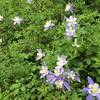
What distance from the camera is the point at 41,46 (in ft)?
11.9

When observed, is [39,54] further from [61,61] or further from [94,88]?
[94,88]

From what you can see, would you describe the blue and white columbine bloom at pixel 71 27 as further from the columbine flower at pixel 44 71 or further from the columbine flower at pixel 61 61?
the columbine flower at pixel 44 71

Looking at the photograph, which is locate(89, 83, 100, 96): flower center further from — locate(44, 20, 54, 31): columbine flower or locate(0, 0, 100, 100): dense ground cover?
locate(44, 20, 54, 31): columbine flower

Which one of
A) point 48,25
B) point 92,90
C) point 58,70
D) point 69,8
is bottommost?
point 92,90

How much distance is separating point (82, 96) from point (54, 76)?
283 millimetres

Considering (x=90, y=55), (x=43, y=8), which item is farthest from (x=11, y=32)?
(x=90, y=55)

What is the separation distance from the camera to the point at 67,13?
13.1 ft

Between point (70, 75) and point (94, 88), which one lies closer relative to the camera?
point (94, 88)

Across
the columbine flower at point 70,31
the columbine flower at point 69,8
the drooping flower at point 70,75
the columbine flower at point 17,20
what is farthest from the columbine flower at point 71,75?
the columbine flower at point 17,20

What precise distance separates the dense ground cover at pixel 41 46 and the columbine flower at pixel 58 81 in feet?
0.19

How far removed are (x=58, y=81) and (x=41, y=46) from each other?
79cm

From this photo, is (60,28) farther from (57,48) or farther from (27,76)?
(27,76)

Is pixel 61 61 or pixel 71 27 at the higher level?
pixel 71 27

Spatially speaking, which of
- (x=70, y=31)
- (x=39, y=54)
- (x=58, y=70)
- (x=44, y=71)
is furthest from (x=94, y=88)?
(x=39, y=54)
